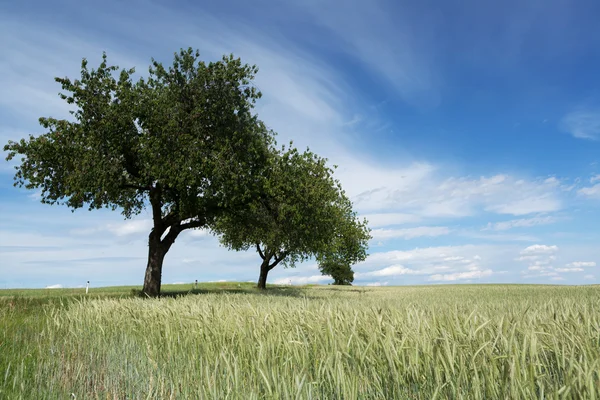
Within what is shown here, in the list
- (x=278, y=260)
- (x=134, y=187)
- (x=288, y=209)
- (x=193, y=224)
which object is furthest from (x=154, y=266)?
(x=278, y=260)

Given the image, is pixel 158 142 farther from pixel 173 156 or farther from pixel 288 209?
pixel 288 209

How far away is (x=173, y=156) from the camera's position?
22.8 meters

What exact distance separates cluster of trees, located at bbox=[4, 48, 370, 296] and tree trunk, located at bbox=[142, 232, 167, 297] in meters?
0.06

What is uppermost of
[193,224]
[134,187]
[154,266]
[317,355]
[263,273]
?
[134,187]

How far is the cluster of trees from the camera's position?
22.7 m

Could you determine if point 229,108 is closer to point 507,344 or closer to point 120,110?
point 120,110

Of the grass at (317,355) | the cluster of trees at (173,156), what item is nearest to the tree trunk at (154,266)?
the cluster of trees at (173,156)

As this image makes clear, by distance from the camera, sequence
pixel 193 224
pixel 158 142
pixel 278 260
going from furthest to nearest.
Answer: pixel 278 260 → pixel 193 224 → pixel 158 142

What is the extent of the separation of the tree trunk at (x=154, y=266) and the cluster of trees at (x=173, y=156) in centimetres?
6

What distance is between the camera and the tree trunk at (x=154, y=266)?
2613 cm

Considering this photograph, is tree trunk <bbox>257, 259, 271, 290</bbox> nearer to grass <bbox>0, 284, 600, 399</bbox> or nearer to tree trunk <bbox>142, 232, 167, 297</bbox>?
tree trunk <bbox>142, 232, 167, 297</bbox>

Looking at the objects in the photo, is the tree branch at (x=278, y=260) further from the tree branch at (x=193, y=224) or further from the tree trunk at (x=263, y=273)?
the tree branch at (x=193, y=224)

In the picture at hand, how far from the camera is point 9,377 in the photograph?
7.70m

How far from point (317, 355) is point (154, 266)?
23953 millimetres
